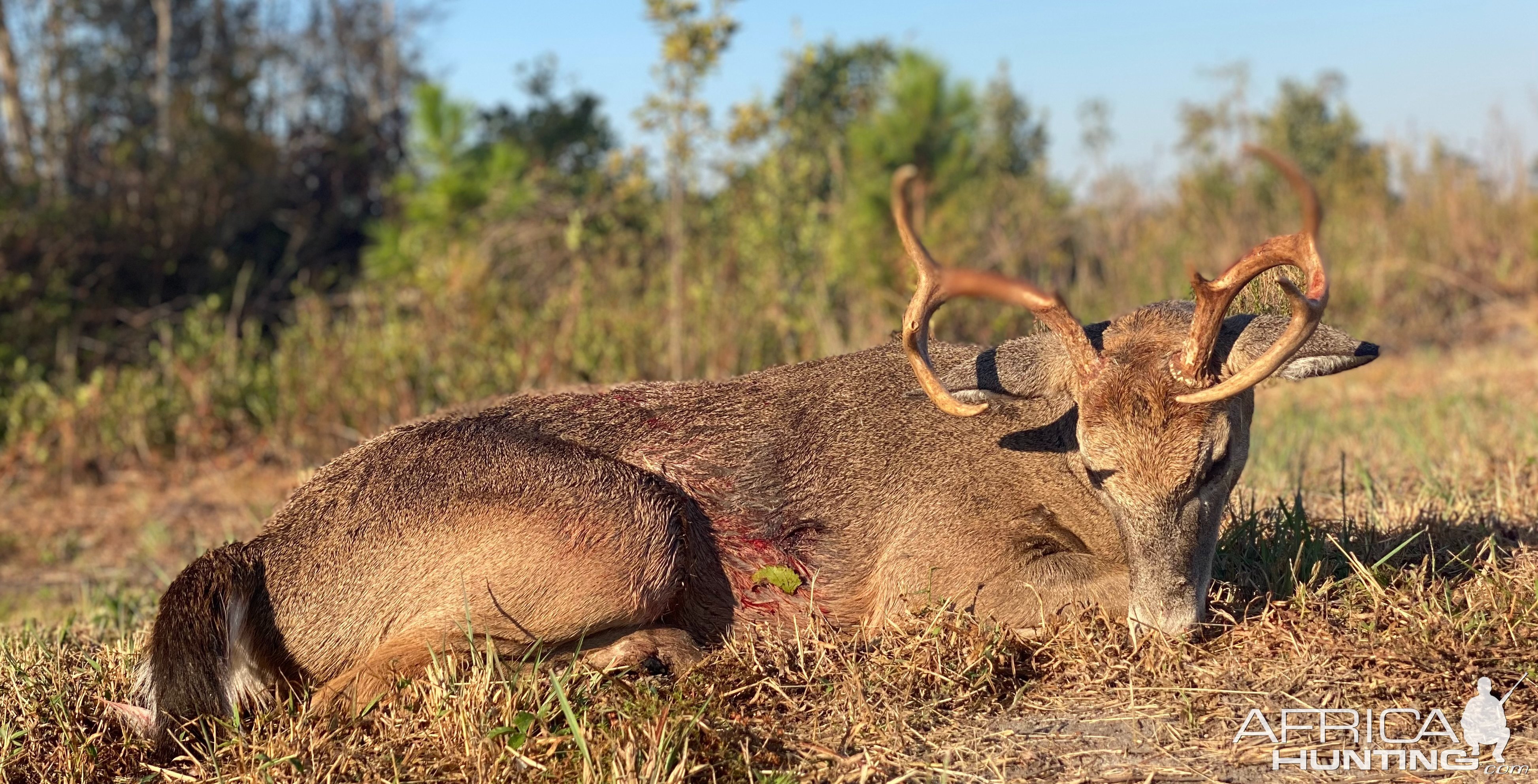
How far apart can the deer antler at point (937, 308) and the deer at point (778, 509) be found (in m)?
0.01

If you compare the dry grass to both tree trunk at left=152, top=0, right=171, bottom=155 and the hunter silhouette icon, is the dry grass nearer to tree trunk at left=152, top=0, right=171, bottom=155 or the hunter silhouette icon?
the hunter silhouette icon

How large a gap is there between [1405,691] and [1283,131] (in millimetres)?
17885

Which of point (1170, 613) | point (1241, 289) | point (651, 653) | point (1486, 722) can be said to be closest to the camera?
point (1486, 722)

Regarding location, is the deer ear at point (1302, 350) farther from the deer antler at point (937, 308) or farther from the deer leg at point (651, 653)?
the deer leg at point (651, 653)

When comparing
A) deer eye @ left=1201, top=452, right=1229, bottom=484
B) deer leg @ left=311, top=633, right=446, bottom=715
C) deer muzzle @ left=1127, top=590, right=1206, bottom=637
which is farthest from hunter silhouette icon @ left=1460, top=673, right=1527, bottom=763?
deer leg @ left=311, top=633, right=446, bottom=715

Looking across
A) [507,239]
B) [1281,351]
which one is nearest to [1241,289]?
[1281,351]

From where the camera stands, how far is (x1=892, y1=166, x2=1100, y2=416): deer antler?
3.51 meters

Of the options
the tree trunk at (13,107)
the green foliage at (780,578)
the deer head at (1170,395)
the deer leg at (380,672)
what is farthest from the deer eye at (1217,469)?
the tree trunk at (13,107)

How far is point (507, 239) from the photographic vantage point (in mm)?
13602

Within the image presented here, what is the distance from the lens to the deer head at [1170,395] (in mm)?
3533

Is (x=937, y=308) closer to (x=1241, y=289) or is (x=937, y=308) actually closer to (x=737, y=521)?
(x=1241, y=289)

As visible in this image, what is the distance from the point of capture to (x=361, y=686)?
12.9 feet

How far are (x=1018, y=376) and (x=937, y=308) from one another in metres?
0.41

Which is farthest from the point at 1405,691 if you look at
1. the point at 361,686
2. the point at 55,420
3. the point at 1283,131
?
the point at 1283,131
